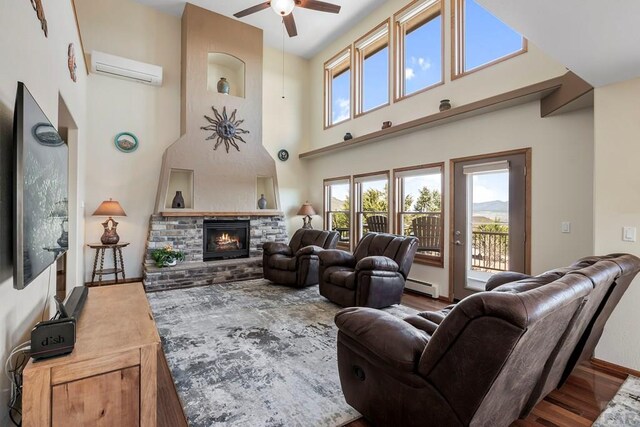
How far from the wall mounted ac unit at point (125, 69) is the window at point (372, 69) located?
3959 mm

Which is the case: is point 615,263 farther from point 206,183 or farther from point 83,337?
point 206,183

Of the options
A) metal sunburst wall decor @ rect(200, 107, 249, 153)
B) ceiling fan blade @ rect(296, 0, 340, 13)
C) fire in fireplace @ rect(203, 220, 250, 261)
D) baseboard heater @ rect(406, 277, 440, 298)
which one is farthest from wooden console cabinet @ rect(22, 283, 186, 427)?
metal sunburst wall decor @ rect(200, 107, 249, 153)

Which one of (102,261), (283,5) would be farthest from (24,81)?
(102,261)

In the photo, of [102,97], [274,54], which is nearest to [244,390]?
[102,97]

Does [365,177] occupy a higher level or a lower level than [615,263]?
higher

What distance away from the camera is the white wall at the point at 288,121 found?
24.4 ft

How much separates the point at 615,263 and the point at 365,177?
15.0 ft

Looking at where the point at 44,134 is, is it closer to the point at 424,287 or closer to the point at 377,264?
the point at 377,264

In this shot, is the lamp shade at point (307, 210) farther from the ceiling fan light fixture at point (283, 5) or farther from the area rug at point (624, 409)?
the area rug at point (624, 409)

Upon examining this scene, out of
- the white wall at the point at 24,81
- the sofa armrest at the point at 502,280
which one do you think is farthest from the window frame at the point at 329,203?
the white wall at the point at 24,81

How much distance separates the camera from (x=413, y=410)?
1534 mm

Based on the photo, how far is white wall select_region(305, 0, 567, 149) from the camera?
376 centimetres

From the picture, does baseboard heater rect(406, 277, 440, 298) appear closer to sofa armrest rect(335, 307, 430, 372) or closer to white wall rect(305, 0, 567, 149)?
white wall rect(305, 0, 567, 149)

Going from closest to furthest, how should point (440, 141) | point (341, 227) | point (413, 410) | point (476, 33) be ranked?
point (413, 410)
point (476, 33)
point (440, 141)
point (341, 227)
